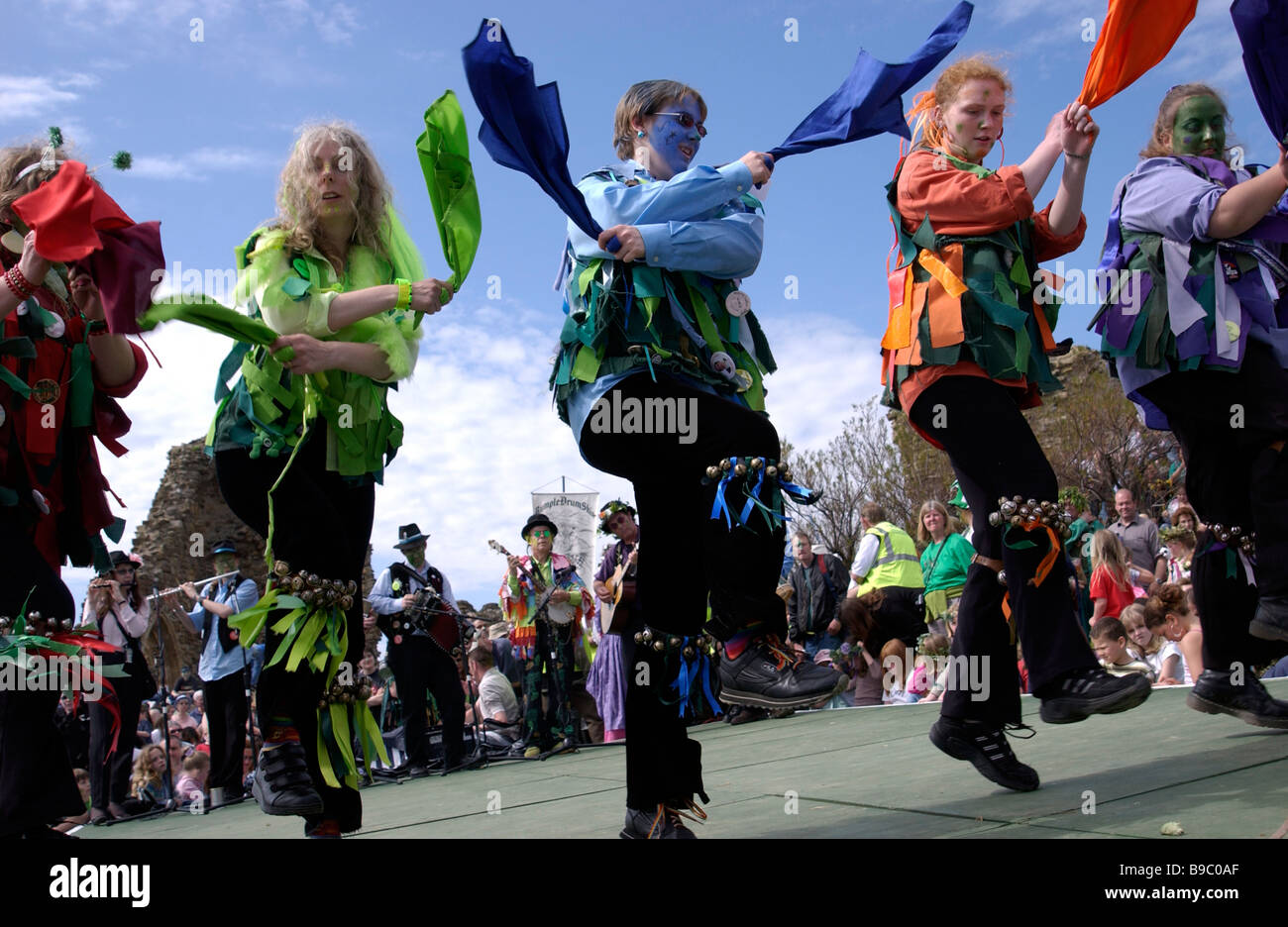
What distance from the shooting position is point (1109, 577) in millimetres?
8359

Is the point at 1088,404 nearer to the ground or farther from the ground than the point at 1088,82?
farther from the ground

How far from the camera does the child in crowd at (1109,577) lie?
829cm

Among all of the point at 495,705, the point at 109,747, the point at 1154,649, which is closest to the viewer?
the point at 1154,649

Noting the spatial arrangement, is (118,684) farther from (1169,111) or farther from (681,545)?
(1169,111)

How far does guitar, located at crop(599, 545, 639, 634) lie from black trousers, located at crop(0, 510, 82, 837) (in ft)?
13.4

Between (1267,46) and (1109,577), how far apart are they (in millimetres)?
5851

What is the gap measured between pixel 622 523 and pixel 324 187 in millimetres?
5719

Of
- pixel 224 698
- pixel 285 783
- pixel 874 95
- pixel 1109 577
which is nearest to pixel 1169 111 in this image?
pixel 874 95

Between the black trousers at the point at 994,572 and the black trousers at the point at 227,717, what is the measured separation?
704 centimetres

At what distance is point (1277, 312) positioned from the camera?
367cm

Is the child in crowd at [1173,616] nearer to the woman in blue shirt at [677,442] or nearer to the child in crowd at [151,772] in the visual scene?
the woman in blue shirt at [677,442]

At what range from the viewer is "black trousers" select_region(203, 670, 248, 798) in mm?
8986
